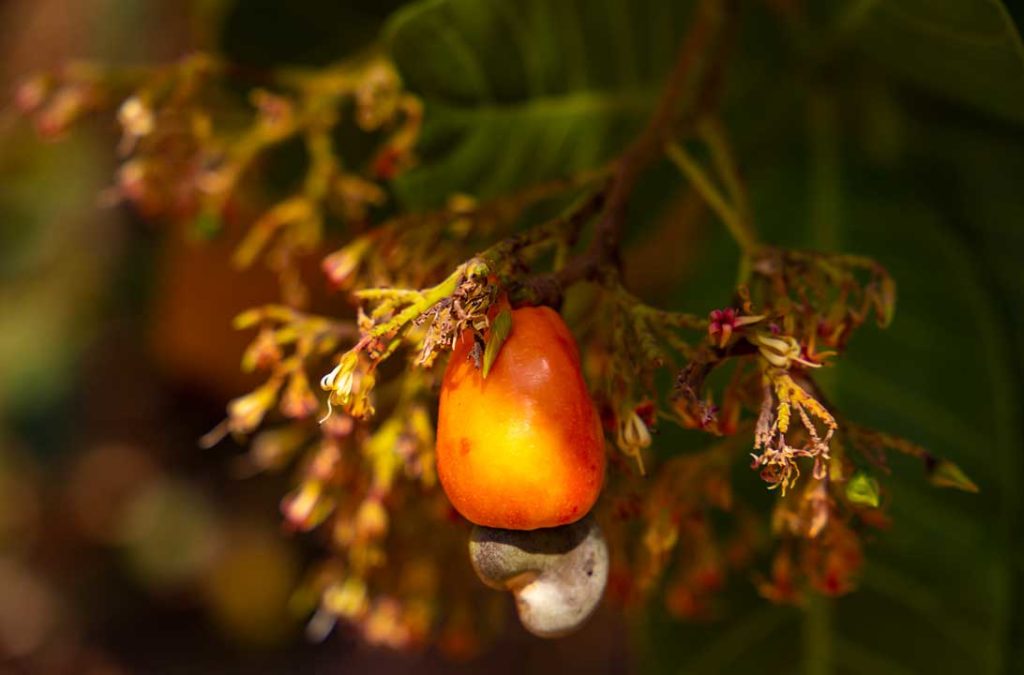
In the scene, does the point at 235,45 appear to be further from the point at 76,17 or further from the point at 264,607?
the point at 264,607

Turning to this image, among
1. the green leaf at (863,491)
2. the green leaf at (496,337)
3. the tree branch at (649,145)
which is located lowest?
the green leaf at (863,491)

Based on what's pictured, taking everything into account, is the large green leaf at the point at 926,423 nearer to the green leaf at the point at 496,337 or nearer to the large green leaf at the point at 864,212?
the large green leaf at the point at 864,212

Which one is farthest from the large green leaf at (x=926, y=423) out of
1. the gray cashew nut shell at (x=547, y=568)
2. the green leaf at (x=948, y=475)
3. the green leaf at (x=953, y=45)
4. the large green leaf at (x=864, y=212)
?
the gray cashew nut shell at (x=547, y=568)

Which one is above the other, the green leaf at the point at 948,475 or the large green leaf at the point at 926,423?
the green leaf at the point at 948,475

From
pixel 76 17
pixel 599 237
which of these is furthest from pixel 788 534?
pixel 76 17

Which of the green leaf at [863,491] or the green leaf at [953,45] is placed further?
the green leaf at [953,45]

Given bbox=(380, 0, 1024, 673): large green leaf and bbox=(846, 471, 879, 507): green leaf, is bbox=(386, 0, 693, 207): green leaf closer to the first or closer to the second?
bbox=(380, 0, 1024, 673): large green leaf
